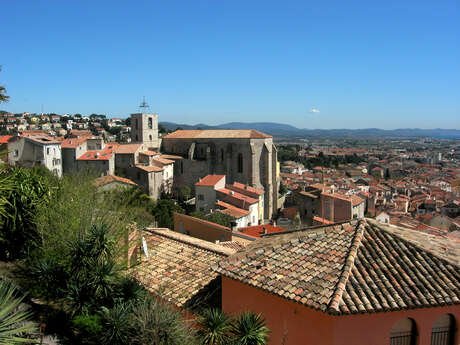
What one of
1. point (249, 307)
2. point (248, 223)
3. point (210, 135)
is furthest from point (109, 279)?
point (210, 135)

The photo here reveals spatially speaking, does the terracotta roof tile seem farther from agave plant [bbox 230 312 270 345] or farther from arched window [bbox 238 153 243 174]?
agave plant [bbox 230 312 270 345]

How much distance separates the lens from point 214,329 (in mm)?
7512

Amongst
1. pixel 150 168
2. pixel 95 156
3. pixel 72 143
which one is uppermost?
pixel 72 143

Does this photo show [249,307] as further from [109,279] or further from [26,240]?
[26,240]

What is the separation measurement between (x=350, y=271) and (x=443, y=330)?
6.74 ft

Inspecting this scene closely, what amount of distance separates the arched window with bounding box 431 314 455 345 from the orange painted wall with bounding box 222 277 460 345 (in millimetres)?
101

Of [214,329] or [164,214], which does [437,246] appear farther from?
[164,214]

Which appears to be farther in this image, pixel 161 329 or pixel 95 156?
pixel 95 156

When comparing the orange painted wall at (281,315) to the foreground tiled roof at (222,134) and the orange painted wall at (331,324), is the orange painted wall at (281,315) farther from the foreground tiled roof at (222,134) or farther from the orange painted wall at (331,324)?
the foreground tiled roof at (222,134)

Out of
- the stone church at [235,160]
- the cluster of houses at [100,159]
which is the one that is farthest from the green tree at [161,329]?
the stone church at [235,160]

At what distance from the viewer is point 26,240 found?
51.0 ft

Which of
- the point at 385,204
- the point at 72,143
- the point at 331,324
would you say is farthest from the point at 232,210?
the point at 385,204

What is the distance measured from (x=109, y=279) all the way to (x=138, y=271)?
187 cm

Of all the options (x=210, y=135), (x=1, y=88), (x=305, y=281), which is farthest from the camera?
(x=210, y=135)
